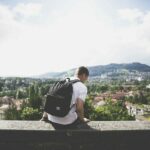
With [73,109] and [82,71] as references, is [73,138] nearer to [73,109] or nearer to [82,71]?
[73,109]

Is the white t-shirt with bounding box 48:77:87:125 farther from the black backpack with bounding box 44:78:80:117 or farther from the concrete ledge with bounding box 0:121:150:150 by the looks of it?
the concrete ledge with bounding box 0:121:150:150

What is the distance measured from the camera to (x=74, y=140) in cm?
429

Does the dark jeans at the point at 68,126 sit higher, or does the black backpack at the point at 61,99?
the black backpack at the point at 61,99

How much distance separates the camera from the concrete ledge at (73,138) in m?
4.28

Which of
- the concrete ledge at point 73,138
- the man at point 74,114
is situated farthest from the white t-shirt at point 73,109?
the concrete ledge at point 73,138

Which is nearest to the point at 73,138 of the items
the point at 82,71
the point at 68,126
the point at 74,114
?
the point at 68,126

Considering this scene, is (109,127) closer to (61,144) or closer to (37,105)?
(61,144)

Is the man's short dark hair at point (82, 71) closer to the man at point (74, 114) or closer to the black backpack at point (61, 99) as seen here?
the man at point (74, 114)

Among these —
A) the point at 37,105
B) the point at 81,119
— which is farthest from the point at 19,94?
the point at 81,119

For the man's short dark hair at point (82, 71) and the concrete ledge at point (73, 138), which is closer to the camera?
the concrete ledge at point (73, 138)

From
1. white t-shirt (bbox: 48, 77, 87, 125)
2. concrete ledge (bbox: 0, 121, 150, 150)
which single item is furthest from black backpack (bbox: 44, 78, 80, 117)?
concrete ledge (bbox: 0, 121, 150, 150)

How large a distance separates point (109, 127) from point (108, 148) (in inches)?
13.8

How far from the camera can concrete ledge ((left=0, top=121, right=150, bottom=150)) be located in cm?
428

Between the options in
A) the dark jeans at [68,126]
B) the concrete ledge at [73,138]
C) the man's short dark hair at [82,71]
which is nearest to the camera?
the concrete ledge at [73,138]
